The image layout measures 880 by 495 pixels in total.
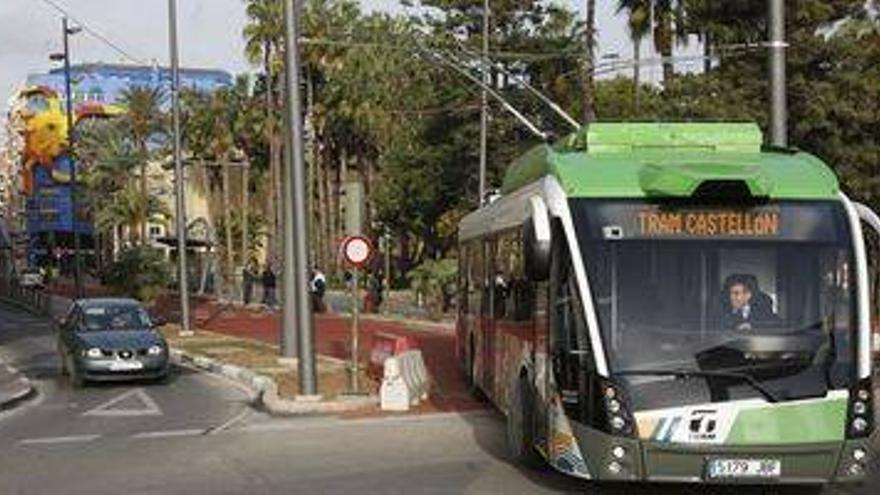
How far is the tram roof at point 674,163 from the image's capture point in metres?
11.1

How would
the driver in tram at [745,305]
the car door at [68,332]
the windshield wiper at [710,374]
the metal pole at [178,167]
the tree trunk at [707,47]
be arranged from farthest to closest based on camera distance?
the tree trunk at [707,47] → the metal pole at [178,167] → the car door at [68,332] → the driver in tram at [745,305] → the windshield wiper at [710,374]

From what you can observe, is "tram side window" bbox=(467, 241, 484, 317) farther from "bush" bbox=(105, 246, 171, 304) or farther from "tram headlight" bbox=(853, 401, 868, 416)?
"bush" bbox=(105, 246, 171, 304)

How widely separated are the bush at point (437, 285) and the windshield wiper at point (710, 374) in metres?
35.7

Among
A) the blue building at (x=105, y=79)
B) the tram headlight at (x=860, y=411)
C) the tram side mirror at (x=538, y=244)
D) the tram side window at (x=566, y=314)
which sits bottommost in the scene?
the tram headlight at (x=860, y=411)

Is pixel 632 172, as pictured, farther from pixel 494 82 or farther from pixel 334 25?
pixel 334 25

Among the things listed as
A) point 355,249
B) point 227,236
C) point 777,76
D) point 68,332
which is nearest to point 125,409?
point 355,249

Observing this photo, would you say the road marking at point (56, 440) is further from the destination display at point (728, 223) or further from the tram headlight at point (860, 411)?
the tram headlight at point (860, 411)

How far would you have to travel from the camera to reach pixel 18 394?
75.2 feet

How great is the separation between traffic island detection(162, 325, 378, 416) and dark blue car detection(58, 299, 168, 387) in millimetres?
1609

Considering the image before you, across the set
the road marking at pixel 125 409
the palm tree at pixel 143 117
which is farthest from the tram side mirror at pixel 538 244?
the palm tree at pixel 143 117

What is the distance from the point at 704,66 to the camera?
46500mm

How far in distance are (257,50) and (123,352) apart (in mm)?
40964

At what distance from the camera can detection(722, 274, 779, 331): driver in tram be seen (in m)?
10.7

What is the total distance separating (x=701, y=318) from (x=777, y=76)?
28.6ft
